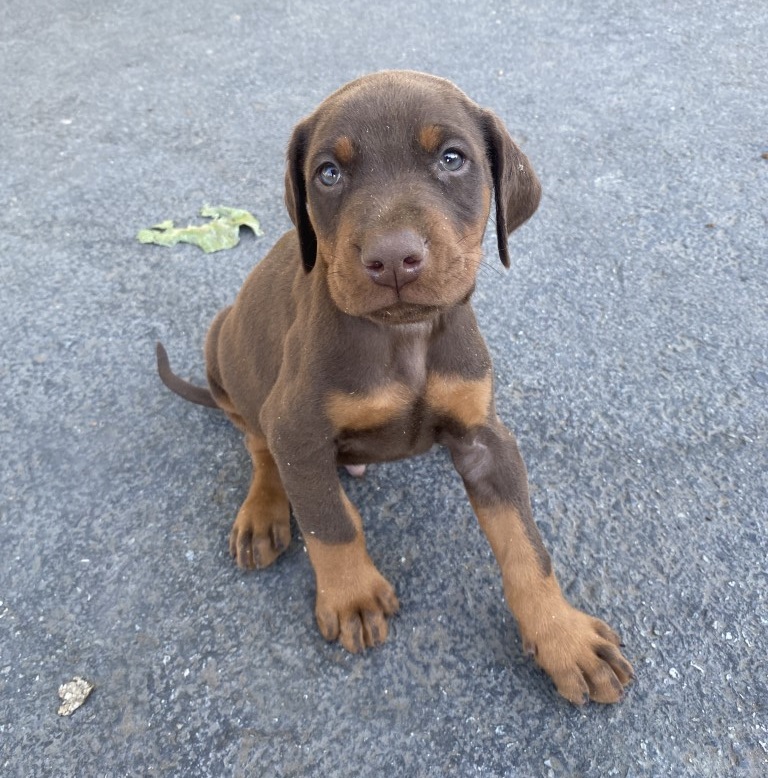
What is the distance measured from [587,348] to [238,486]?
1914 millimetres

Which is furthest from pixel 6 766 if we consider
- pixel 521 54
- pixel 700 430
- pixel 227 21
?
pixel 227 21

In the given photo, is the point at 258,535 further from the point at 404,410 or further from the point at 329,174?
the point at 329,174

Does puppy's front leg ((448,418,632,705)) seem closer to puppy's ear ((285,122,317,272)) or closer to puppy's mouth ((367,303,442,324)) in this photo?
puppy's mouth ((367,303,442,324))

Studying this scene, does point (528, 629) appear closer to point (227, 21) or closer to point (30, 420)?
point (30, 420)

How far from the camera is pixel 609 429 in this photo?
3354 millimetres

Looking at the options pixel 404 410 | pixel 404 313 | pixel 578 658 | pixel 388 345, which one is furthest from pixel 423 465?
pixel 404 313

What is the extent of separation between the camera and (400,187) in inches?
82.6

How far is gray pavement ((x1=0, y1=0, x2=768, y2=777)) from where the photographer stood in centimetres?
243

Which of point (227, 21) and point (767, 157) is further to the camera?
point (227, 21)

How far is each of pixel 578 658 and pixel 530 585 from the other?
0.91 ft

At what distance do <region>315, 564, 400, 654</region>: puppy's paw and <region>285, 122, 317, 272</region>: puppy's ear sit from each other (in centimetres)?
118

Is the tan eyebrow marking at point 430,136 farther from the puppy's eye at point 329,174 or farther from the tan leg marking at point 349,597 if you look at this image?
the tan leg marking at point 349,597

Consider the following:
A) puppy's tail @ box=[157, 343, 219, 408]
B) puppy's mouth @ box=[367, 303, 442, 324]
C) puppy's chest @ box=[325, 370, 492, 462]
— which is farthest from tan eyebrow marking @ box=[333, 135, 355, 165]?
puppy's tail @ box=[157, 343, 219, 408]

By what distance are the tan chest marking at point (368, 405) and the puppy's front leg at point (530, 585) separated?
324 millimetres
